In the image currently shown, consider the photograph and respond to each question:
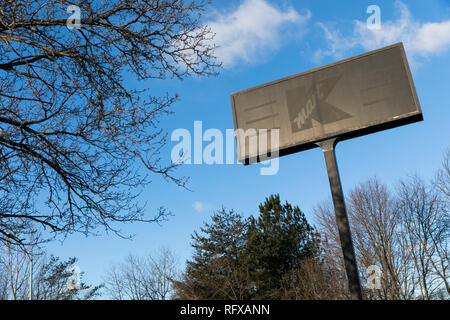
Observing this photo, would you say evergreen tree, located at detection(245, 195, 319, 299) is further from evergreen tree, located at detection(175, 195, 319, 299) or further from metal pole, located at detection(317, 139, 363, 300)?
metal pole, located at detection(317, 139, 363, 300)

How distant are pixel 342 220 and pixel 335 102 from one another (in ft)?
4.90

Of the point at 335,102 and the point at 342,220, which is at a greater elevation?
the point at 335,102

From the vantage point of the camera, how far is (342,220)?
3922 millimetres

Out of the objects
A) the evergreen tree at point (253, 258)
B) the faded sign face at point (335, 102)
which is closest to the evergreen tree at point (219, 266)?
the evergreen tree at point (253, 258)

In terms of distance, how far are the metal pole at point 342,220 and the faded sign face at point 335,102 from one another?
0.20 m

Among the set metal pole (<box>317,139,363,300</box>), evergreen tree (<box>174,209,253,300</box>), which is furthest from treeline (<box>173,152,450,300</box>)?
metal pole (<box>317,139,363,300</box>)

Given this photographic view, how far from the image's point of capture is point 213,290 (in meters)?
24.9

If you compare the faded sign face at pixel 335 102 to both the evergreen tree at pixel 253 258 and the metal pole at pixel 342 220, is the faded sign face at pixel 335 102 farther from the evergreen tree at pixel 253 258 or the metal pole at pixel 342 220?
the evergreen tree at pixel 253 258

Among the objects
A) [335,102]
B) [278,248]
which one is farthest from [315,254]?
[335,102]

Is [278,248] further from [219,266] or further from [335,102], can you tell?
[335,102]
